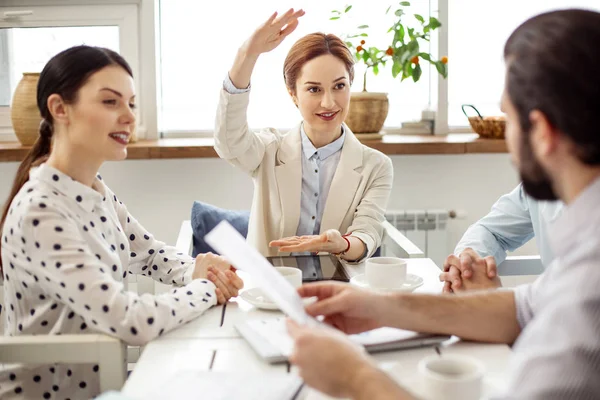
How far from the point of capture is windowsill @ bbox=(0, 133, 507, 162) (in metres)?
3.10

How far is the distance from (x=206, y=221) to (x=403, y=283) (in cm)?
115

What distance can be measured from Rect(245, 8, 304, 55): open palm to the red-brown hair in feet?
0.93

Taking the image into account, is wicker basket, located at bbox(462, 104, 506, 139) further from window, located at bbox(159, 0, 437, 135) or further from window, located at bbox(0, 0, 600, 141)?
window, located at bbox(159, 0, 437, 135)

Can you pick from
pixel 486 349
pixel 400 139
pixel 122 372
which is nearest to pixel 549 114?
pixel 486 349

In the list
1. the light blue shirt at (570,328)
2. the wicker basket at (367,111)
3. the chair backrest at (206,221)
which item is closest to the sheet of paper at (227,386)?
the light blue shirt at (570,328)

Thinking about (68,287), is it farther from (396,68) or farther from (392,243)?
(396,68)

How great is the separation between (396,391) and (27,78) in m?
2.61

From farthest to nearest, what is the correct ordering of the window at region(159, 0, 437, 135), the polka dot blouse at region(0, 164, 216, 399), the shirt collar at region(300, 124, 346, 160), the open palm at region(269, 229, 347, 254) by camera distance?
the window at region(159, 0, 437, 135) < the shirt collar at region(300, 124, 346, 160) < the open palm at region(269, 229, 347, 254) < the polka dot blouse at region(0, 164, 216, 399)

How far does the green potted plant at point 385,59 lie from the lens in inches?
127

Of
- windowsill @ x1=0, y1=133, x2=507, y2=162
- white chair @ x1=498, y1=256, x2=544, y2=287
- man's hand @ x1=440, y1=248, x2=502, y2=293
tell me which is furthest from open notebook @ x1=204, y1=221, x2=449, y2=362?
windowsill @ x1=0, y1=133, x2=507, y2=162

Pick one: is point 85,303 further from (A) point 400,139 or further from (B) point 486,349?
(A) point 400,139

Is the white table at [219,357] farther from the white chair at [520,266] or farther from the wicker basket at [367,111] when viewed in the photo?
the wicker basket at [367,111]

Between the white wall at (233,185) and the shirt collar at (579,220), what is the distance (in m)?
2.51

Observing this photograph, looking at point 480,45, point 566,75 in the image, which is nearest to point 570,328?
point 566,75
